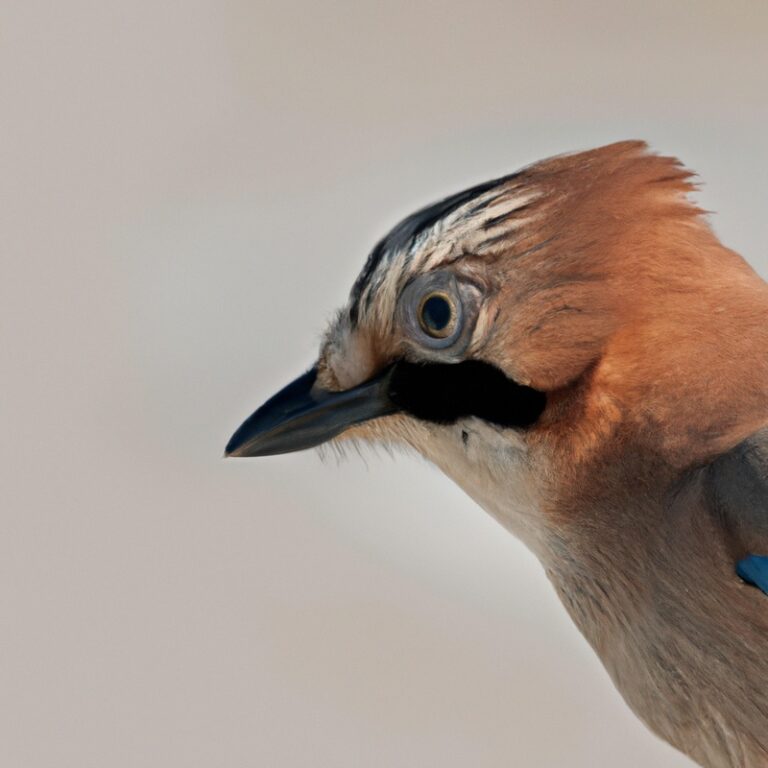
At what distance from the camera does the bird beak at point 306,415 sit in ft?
7.89

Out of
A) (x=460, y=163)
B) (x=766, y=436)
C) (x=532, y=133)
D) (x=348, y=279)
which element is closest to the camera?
(x=766, y=436)

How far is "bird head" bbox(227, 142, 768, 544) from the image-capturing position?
224 centimetres

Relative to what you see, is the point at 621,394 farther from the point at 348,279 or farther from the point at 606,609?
the point at 348,279

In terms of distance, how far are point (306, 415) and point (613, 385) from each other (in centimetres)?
57

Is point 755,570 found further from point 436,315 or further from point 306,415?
point 306,415

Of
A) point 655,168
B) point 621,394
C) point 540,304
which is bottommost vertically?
point 621,394

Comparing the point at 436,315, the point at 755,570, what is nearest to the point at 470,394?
the point at 436,315

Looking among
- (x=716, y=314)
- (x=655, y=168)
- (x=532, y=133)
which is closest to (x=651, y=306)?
(x=716, y=314)

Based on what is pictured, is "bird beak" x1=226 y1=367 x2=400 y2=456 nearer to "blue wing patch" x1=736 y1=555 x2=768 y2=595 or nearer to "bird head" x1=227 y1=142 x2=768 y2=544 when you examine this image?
"bird head" x1=227 y1=142 x2=768 y2=544

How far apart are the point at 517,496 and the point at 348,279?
1.56m

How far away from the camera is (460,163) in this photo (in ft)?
14.6

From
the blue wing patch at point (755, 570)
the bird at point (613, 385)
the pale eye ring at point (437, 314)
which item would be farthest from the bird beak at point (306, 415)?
the blue wing patch at point (755, 570)

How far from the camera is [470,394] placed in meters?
2.29

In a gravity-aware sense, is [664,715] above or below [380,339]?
below
